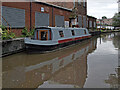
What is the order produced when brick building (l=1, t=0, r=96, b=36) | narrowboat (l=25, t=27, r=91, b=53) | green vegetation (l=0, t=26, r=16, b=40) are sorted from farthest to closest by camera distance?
brick building (l=1, t=0, r=96, b=36) < narrowboat (l=25, t=27, r=91, b=53) < green vegetation (l=0, t=26, r=16, b=40)

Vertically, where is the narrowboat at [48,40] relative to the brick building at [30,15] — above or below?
below

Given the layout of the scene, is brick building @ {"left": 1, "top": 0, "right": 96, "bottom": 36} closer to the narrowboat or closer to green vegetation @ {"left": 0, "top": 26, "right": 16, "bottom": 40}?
green vegetation @ {"left": 0, "top": 26, "right": 16, "bottom": 40}

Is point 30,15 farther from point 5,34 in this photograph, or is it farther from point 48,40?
point 5,34

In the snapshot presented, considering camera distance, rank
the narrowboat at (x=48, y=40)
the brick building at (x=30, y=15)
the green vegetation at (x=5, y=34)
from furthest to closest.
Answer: the brick building at (x=30, y=15) < the narrowboat at (x=48, y=40) < the green vegetation at (x=5, y=34)

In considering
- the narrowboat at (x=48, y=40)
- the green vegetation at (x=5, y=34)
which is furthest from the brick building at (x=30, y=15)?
the narrowboat at (x=48, y=40)

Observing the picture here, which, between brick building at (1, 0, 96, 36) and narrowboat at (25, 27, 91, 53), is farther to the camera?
brick building at (1, 0, 96, 36)

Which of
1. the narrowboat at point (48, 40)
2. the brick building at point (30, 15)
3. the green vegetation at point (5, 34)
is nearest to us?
the green vegetation at point (5, 34)

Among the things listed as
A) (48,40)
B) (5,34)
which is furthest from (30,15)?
(5,34)

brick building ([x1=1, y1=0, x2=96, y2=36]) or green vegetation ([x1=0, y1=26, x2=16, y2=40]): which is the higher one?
brick building ([x1=1, y1=0, x2=96, y2=36])

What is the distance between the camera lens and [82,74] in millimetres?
6926

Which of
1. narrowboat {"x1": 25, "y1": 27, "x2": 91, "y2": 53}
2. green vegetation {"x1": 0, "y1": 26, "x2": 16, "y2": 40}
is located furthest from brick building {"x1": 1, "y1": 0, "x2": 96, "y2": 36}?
narrowboat {"x1": 25, "y1": 27, "x2": 91, "y2": 53}

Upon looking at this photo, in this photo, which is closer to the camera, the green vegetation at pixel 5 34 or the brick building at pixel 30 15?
the green vegetation at pixel 5 34

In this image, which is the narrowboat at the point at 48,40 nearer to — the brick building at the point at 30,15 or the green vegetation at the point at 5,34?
the green vegetation at the point at 5,34

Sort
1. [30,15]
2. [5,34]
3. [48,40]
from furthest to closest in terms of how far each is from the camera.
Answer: [30,15], [48,40], [5,34]
